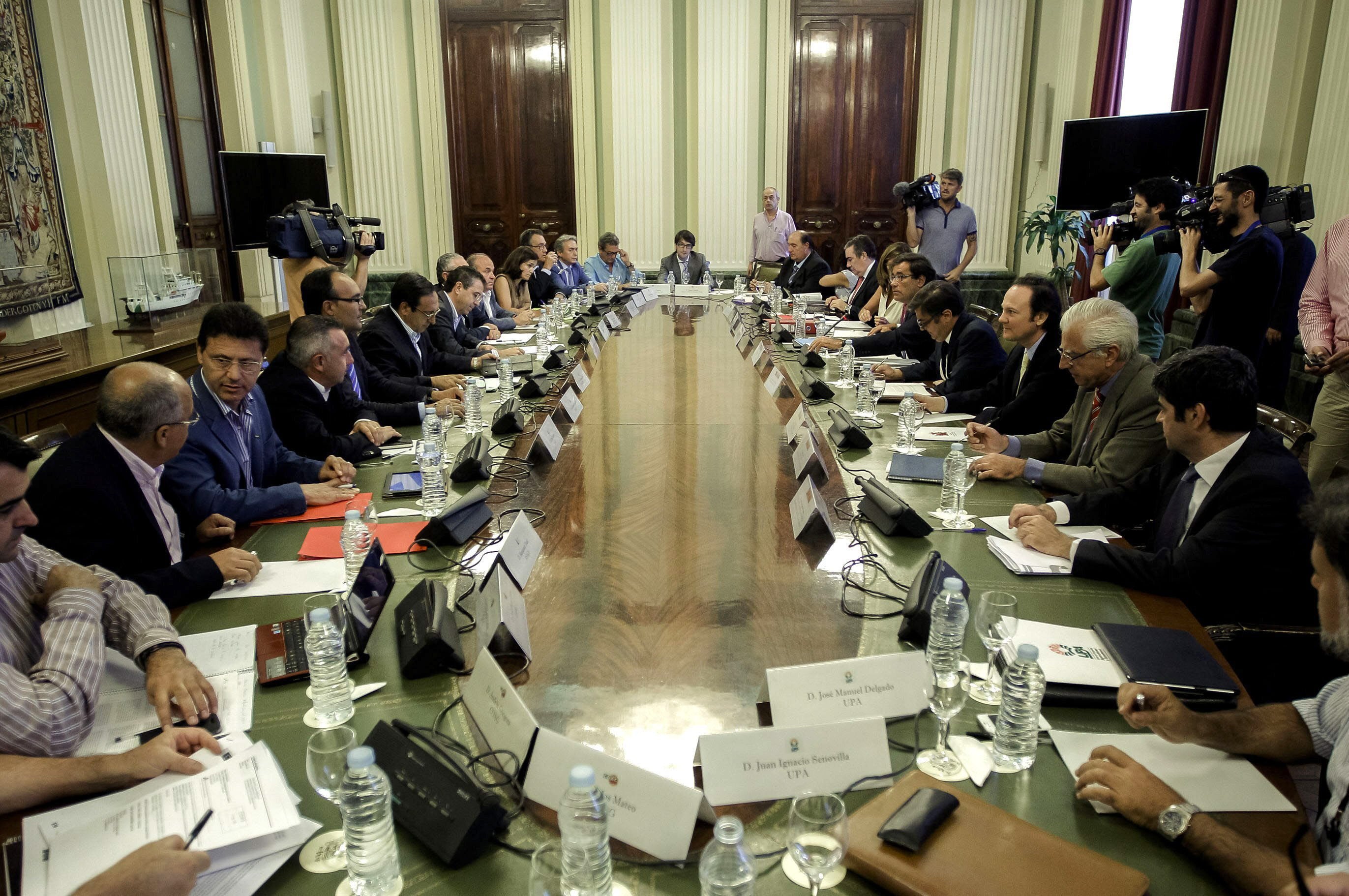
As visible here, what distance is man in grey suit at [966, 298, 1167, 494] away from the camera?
2594mm

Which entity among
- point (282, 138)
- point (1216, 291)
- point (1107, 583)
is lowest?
point (1107, 583)

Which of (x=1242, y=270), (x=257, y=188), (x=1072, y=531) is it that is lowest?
(x=1072, y=531)

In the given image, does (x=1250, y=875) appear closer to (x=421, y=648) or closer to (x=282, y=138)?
(x=421, y=648)

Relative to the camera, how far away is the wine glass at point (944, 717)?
1306mm

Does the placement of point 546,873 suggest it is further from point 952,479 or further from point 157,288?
point 157,288

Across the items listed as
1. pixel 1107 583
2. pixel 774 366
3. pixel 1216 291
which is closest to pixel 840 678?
pixel 1107 583

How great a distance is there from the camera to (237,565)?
6.36ft

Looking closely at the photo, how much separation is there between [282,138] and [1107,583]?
27.0 ft

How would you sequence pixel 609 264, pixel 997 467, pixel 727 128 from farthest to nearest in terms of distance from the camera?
pixel 727 128
pixel 609 264
pixel 997 467

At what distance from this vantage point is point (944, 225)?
7375mm

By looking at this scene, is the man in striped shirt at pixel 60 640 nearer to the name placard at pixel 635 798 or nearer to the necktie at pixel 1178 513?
the name placard at pixel 635 798

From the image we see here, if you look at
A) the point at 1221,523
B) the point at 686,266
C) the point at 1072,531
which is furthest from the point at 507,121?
the point at 1221,523

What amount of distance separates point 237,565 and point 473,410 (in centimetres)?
135

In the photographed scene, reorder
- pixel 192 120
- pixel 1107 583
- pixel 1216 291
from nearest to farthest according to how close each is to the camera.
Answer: pixel 1107 583, pixel 1216 291, pixel 192 120
